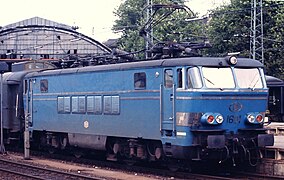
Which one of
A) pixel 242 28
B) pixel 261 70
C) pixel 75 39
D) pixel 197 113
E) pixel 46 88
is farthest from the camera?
pixel 75 39

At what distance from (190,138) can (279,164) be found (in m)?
2.89

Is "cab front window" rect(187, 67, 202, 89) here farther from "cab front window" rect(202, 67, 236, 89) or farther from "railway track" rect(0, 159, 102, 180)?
"railway track" rect(0, 159, 102, 180)

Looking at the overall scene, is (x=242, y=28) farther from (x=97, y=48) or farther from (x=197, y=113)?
(x=197, y=113)

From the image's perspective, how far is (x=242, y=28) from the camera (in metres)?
47.2

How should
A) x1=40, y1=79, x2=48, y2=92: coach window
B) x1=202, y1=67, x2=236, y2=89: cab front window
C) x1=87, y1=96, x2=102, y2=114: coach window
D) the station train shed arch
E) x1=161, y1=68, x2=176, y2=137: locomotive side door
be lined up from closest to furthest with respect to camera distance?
x1=202, y1=67, x2=236, y2=89: cab front window, x1=161, y1=68, x2=176, y2=137: locomotive side door, x1=87, y1=96, x2=102, y2=114: coach window, x1=40, y1=79, x2=48, y2=92: coach window, the station train shed arch

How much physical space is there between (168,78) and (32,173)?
5670 millimetres

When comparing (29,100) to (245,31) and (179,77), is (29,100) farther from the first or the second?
(245,31)

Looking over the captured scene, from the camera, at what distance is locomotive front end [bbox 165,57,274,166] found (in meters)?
16.8

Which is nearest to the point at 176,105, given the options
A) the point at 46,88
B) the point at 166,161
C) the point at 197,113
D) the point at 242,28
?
the point at 197,113

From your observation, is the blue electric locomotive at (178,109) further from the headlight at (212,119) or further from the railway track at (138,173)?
the railway track at (138,173)

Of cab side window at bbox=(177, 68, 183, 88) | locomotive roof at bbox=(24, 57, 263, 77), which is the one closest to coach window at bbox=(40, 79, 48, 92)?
locomotive roof at bbox=(24, 57, 263, 77)

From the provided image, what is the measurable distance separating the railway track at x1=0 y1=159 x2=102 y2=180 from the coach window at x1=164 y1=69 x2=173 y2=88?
3.33 m

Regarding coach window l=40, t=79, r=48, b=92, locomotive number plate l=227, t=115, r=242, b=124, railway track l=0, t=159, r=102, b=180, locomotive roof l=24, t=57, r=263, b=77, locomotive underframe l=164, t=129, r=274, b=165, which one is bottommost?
railway track l=0, t=159, r=102, b=180

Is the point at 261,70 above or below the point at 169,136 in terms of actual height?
above
